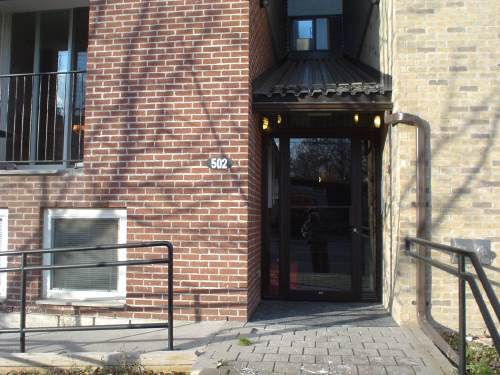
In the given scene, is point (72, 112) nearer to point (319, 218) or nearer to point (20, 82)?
point (20, 82)

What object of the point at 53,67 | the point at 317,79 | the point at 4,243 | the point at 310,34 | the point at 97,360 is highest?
the point at 310,34

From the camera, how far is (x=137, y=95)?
5.12 meters

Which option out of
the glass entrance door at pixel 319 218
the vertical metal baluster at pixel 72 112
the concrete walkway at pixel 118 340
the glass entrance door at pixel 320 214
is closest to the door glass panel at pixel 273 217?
the glass entrance door at pixel 319 218

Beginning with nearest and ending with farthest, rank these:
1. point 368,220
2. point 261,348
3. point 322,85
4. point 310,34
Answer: point 261,348 → point 322,85 → point 368,220 → point 310,34

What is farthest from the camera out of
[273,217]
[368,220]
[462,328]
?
[273,217]

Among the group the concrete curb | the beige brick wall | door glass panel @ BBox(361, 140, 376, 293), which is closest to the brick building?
the beige brick wall

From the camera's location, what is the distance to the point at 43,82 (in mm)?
6797

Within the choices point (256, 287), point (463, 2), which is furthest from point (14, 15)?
point (463, 2)

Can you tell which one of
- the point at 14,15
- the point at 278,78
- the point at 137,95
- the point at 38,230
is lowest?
the point at 38,230

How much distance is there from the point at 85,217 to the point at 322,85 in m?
3.24

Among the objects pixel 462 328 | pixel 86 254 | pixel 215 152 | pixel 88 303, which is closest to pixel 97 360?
pixel 88 303

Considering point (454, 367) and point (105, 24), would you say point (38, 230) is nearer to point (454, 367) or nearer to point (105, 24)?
point (105, 24)

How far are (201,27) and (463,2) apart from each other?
2925 mm

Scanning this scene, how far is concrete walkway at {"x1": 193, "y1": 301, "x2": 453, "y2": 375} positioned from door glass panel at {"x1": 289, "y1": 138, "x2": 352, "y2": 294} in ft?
2.70
